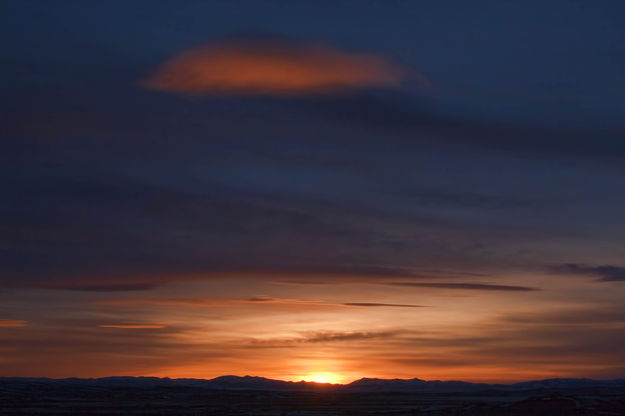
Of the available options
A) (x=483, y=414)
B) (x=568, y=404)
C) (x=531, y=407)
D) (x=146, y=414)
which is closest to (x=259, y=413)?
(x=146, y=414)

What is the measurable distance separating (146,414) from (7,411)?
69.2 feet

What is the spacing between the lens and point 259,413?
104 m

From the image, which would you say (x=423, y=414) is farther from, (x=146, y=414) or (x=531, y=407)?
(x=146, y=414)

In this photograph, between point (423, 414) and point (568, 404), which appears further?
point (568, 404)

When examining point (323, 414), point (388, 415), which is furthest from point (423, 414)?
point (323, 414)

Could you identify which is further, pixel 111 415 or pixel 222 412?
pixel 222 412

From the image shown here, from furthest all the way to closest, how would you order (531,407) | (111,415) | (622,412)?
(531,407) → (622,412) → (111,415)

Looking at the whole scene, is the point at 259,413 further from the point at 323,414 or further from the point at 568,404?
the point at 568,404

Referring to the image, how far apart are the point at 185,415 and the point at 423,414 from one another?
34.3 metres

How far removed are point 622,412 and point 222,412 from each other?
59.2 m

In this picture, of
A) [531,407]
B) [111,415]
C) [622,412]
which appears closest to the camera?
[111,415]

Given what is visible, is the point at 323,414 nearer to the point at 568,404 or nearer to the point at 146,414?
the point at 146,414

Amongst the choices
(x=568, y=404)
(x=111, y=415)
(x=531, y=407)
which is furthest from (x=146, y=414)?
(x=568, y=404)

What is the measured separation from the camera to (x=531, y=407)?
111 metres
